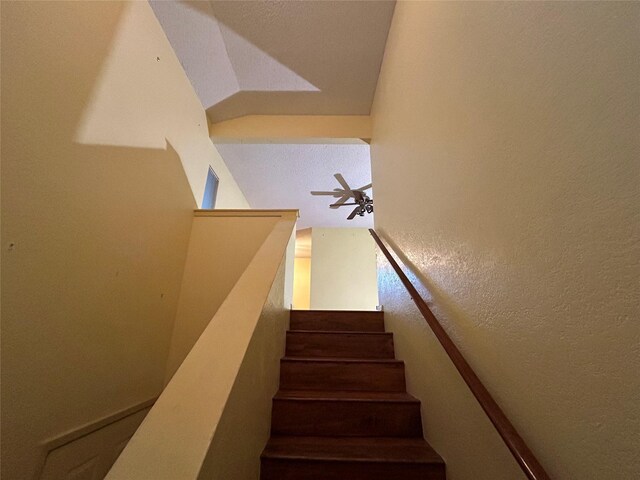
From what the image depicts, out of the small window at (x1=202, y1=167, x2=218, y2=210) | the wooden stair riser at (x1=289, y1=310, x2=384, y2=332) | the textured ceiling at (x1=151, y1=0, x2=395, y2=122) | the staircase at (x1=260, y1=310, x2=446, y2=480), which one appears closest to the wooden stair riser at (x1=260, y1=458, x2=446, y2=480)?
the staircase at (x1=260, y1=310, x2=446, y2=480)

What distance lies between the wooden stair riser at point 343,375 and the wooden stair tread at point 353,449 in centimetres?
35

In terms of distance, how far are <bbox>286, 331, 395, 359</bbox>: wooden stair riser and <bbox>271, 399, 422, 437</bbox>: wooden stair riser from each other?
596mm

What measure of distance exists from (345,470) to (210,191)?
10.8ft

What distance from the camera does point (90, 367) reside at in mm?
1626

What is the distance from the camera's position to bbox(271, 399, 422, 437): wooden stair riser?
1560 millimetres

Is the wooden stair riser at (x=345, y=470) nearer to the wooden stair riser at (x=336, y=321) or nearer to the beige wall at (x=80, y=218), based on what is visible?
the beige wall at (x=80, y=218)

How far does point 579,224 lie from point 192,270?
2701 mm

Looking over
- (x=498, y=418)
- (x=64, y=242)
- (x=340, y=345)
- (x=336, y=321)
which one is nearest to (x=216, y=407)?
(x=498, y=418)

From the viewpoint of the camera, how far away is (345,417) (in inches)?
62.3

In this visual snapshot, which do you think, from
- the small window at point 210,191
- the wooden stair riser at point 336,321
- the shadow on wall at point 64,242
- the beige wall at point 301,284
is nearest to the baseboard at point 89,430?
the shadow on wall at point 64,242

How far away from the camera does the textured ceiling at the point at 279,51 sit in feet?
8.07

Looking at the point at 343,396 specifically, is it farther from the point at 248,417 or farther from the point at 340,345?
the point at 248,417

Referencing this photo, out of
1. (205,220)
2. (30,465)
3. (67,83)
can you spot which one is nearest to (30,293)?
(30,465)

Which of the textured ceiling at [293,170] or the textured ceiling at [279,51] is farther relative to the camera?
the textured ceiling at [293,170]
